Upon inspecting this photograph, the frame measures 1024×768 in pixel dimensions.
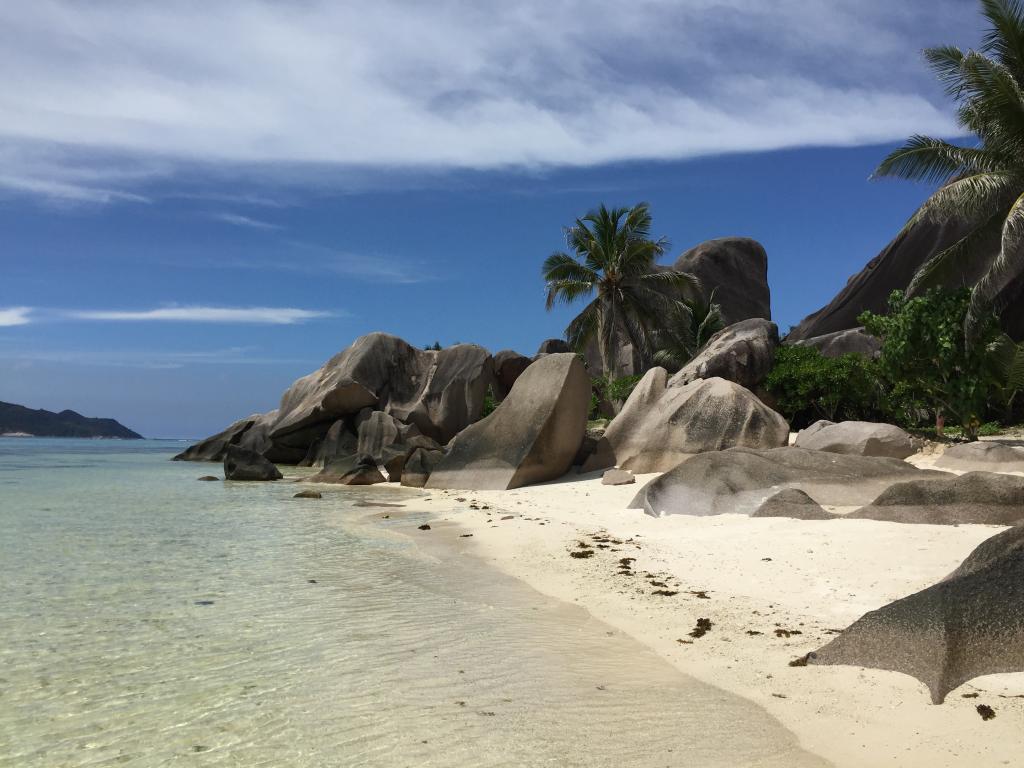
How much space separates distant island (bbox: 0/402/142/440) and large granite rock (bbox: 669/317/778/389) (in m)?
132

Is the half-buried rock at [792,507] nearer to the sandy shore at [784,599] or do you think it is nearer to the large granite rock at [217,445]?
the sandy shore at [784,599]

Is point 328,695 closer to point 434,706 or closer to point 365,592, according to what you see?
point 434,706

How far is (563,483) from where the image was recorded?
14.4m

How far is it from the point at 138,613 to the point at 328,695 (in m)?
2.41

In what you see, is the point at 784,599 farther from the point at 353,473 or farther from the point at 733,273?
the point at 733,273

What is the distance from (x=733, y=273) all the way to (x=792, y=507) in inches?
1829

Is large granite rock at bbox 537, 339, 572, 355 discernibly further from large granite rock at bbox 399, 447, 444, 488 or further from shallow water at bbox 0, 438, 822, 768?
shallow water at bbox 0, 438, 822, 768

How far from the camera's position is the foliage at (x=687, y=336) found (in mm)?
34062

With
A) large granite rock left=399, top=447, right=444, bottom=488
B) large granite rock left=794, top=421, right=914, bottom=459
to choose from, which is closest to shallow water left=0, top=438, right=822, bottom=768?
large granite rock left=794, top=421, right=914, bottom=459

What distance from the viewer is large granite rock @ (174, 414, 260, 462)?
33.7 meters

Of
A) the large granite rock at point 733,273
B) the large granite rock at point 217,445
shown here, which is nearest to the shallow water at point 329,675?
the large granite rock at point 217,445

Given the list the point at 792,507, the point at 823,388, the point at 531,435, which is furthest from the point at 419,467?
the point at 823,388

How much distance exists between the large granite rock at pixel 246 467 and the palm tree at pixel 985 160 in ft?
55.7

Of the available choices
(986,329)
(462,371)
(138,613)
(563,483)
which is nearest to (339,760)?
(138,613)
